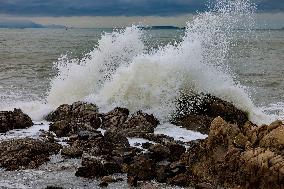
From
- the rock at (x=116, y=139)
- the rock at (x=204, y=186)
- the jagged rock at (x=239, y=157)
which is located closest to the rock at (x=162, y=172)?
the jagged rock at (x=239, y=157)

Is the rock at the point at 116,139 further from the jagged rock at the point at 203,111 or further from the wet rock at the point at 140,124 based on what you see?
the jagged rock at the point at 203,111

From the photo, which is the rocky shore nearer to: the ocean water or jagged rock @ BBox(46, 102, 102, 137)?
jagged rock @ BBox(46, 102, 102, 137)

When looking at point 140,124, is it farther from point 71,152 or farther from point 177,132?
point 71,152

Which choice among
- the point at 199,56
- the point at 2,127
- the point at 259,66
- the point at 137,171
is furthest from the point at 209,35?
the point at 259,66

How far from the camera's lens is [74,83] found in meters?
18.2

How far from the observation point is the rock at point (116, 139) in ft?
35.7

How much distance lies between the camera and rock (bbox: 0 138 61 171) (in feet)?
31.3

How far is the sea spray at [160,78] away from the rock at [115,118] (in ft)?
3.94

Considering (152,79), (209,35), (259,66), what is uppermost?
(209,35)

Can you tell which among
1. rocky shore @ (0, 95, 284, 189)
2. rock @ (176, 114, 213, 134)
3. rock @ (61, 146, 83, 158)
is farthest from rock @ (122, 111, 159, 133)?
rock @ (61, 146, 83, 158)

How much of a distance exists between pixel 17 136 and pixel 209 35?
8.93 m

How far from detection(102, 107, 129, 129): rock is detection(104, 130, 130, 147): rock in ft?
5.91

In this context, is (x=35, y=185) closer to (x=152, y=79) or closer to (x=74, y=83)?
(x=152, y=79)

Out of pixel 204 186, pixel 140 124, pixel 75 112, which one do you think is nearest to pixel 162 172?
pixel 204 186
